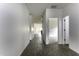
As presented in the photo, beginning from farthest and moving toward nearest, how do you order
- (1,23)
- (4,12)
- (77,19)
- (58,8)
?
1. (58,8)
2. (77,19)
3. (4,12)
4. (1,23)

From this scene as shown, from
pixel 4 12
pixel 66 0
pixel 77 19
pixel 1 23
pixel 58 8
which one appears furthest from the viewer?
pixel 58 8

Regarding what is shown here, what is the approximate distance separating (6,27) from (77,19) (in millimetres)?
3403

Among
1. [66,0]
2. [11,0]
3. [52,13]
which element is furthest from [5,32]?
[52,13]

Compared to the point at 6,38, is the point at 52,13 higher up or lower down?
higher up

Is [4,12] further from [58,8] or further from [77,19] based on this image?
[58,8]

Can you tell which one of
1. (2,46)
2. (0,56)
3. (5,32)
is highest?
(5,32)

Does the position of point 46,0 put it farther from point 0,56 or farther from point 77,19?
point 77,19

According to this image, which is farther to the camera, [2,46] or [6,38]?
[6,38]

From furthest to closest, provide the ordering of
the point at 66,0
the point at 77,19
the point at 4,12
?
the point at 77,19, the point at 4,12, the point at 66,0

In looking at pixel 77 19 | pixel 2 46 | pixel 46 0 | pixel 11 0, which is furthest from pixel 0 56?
pixel 77 19

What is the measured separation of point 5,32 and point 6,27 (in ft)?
0.46

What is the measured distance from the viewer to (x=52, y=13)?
734 cm

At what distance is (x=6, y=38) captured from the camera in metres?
2.63

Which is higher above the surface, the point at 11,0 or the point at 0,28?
the point at 11,0
